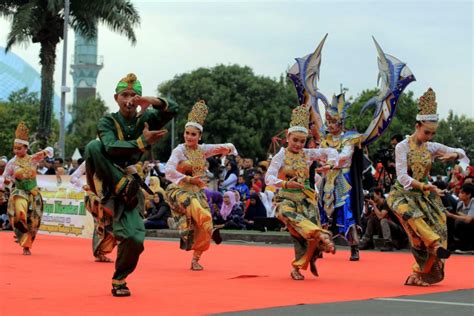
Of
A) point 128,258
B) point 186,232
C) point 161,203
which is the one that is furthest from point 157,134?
point 161,203

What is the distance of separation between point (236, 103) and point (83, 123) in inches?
778

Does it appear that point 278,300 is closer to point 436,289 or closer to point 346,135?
point 436,289

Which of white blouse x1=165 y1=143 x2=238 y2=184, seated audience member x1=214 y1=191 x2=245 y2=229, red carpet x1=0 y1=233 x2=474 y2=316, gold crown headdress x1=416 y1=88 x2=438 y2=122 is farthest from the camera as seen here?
seated audience member x1=214 y1=191 x2=245 y2=229

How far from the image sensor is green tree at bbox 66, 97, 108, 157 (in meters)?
80.6

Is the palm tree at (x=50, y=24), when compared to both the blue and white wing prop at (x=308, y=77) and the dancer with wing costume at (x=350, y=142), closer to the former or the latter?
the blue and white wing prop at (x=308, y=77)

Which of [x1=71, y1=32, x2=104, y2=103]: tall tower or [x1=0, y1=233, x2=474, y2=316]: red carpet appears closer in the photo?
[x1=0, y1=233, x2=474, y2=316]: red carpet

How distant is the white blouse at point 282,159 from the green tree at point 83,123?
2534 inches

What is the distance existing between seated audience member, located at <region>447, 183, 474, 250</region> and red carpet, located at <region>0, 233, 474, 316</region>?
755mm

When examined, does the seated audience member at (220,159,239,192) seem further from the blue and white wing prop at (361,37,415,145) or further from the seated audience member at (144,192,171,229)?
the blue and white wing prop at (361,37,415,145)

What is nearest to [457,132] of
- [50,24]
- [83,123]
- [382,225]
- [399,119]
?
[399,119]

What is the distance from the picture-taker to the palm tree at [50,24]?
112 feet

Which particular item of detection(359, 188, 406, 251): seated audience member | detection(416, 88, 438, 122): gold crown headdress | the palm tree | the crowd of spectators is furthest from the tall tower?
detection(416, 88, 438, 122): gold crown headdress

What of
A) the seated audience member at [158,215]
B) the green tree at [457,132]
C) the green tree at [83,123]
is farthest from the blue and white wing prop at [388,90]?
the green tree at [83,123]

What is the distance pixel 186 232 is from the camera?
42.7 ft
